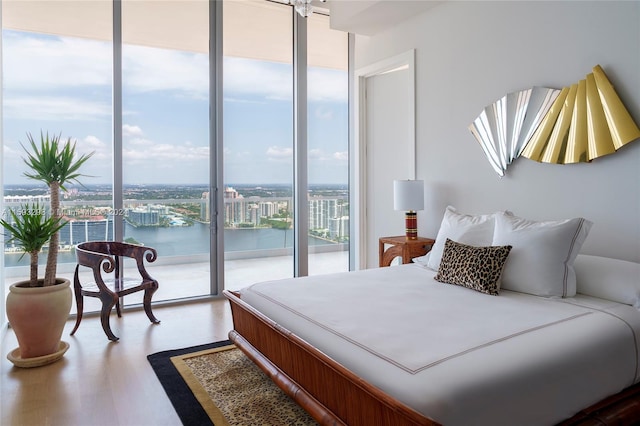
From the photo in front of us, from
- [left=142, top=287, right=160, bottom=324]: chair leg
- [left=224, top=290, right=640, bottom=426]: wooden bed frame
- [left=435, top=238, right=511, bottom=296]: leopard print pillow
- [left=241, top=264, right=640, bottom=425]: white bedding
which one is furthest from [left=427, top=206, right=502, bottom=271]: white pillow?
[left=142, top=287, right=160, bottom=324]: chair leg

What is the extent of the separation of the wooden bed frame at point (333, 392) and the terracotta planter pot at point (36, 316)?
138cm

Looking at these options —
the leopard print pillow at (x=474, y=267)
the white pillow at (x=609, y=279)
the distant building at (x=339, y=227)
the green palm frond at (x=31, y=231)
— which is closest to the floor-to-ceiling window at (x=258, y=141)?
the distant building at (x=339, y=227)

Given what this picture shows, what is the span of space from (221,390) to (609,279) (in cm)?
222

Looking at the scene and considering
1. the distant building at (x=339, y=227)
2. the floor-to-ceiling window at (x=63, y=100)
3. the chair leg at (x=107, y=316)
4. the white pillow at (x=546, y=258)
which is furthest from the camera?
the distant building at (x=339, y=227)

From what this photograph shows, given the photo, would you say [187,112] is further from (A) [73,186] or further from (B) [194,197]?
(A) [73,186]

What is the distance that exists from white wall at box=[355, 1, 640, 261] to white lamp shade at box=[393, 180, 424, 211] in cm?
21

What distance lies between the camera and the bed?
1551 millimetres

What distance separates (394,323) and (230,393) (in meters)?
1.07

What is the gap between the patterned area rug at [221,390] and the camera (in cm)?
223

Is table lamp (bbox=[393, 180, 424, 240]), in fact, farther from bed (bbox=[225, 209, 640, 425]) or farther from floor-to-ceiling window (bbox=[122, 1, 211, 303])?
floor-to-ceiling window (bbox=[122, 1, 211, 303])

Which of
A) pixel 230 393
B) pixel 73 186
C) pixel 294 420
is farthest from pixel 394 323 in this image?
pixel 73 186

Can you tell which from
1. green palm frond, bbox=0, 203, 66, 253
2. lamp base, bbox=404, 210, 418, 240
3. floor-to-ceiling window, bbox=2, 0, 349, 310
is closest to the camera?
green palm frond, bbox=0, 203, 66, 253

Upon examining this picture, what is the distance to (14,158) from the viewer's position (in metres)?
3.74

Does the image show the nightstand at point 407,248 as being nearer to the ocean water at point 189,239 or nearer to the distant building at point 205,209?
the ocean water at point 189,239
